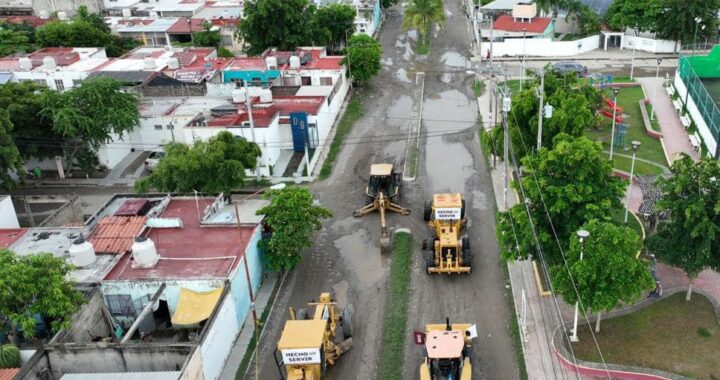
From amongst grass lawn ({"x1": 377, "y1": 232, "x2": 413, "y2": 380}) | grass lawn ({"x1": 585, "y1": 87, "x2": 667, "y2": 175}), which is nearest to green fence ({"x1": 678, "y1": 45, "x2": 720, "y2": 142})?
grass lawn ({"x1": 585, "y1": 87, "x2": 667, "y2": 175})

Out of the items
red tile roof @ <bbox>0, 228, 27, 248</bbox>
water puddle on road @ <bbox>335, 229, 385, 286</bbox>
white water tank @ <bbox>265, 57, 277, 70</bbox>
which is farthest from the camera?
white water tank @ <bbox>265, 57, 277, 70</bbox>

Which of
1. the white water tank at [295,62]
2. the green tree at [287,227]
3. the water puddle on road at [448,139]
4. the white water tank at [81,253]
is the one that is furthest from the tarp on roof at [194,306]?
the white water tank at [295,62]

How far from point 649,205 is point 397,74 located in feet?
105

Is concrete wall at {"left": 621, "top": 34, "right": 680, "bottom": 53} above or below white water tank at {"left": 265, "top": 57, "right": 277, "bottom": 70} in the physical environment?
below

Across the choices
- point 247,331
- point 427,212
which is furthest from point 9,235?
point 427,212

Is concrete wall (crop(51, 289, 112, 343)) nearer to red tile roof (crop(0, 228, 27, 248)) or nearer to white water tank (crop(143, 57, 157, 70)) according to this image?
red tile roof (crop(0, 228, 27, 248))

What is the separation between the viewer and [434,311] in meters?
27.1

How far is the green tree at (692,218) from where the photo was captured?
2384 cm

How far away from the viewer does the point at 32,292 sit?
2214cm

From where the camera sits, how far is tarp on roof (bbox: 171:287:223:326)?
2406cm

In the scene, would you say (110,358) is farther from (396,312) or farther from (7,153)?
(7,153)

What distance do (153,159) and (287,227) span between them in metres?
17.7

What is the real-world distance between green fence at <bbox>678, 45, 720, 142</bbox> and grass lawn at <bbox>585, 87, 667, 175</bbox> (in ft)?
10.4

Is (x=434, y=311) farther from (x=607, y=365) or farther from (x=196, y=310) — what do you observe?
(x=196, y=310)
